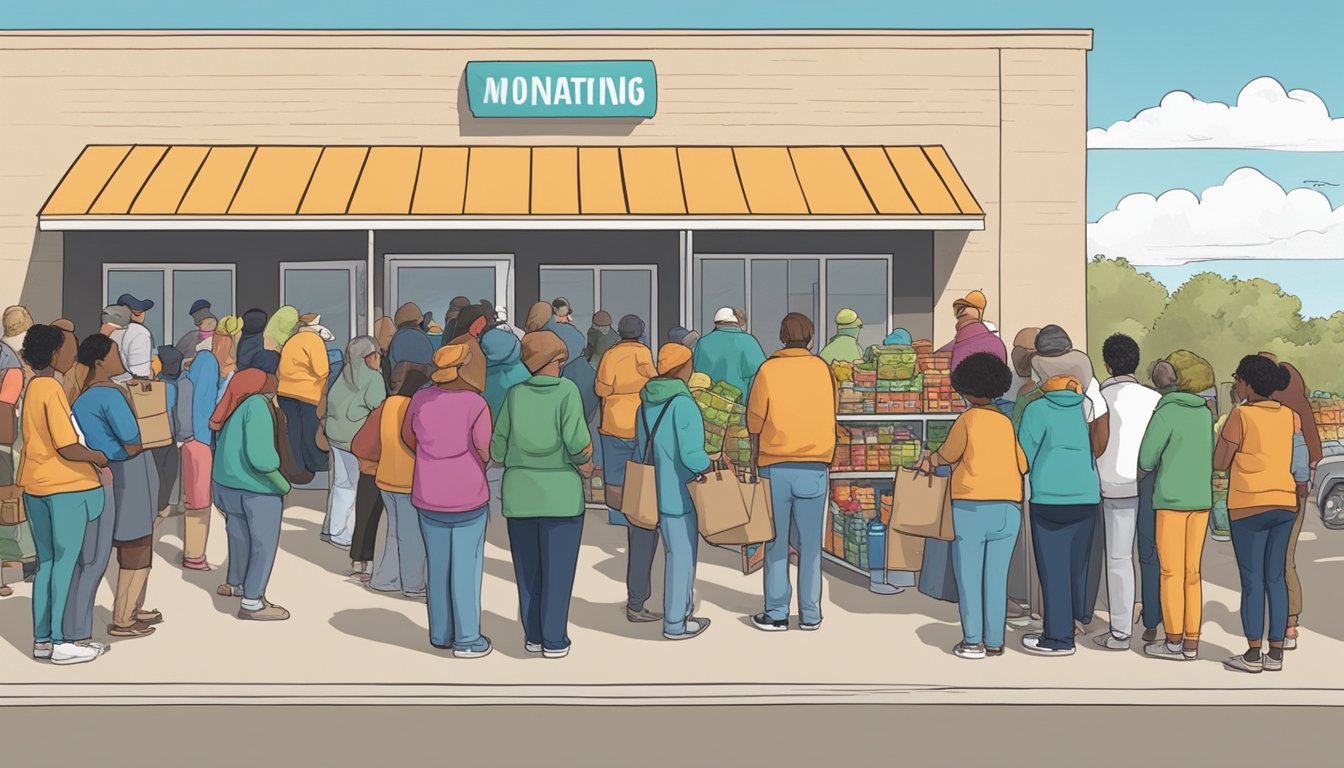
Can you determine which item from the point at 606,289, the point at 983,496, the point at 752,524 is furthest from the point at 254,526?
the point at 606,289

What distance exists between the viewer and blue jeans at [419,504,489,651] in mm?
8469

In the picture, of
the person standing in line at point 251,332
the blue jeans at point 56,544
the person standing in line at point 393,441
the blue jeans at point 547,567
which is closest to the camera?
the blue jeans at point 56,544

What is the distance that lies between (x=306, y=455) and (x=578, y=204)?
22.7 ft

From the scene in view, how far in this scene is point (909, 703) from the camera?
25.1ft

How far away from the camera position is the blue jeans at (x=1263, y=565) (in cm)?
822

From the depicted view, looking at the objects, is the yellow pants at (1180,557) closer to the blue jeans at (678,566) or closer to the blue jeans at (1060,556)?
the blue jeans at (1060,556)

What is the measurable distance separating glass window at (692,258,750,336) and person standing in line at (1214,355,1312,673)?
1164cm

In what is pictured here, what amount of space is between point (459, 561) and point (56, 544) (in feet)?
7.31

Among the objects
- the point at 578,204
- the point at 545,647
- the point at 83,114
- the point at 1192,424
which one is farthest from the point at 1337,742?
the point at 83,114

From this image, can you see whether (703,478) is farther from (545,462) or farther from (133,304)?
(133,304)

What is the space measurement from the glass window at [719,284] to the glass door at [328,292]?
4548 millimetres

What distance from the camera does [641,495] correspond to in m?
8.93

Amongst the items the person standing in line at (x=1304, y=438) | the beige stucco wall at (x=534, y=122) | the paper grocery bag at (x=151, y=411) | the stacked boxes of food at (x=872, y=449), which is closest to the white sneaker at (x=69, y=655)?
the paper grocery bag at (x=151, y=411)
